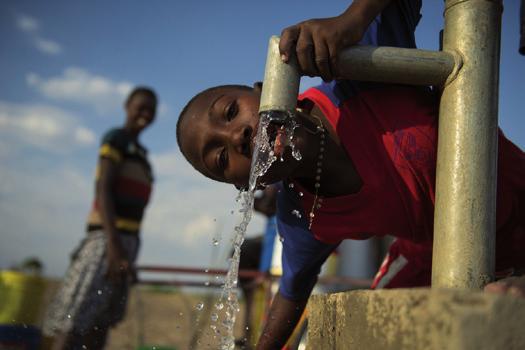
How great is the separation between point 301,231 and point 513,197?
762 mm

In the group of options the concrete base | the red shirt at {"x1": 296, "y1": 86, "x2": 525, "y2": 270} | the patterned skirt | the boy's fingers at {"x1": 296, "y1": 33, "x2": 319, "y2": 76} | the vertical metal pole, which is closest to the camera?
the concrete base

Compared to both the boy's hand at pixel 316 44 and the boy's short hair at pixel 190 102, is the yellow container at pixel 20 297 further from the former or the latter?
the boy's hand at pixel 316 44

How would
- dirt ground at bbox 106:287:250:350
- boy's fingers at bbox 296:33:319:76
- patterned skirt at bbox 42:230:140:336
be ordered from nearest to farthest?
boy's fingers at bbox 296:33:319:76, patterned skirt at bbox 42:230:140:336, dirt ground at bbox 106:287:250:350

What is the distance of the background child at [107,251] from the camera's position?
3.50 meters

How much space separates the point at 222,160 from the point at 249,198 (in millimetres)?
197

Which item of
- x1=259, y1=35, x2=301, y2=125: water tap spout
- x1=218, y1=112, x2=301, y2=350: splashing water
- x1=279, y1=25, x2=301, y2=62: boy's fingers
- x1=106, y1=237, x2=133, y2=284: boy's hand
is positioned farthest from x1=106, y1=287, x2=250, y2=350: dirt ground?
x1=279, y1=25, x2=301, y2=62: boy's fingers

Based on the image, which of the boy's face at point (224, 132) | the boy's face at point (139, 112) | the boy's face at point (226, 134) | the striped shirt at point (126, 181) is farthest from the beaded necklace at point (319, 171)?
the boy's face at point (139, 112)

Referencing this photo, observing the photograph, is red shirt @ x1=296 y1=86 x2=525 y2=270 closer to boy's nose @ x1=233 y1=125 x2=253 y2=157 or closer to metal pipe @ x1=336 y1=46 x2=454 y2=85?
boy's nose @ x1=233 y1=125 x2=253 y2=157

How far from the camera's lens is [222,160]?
1821 millimetres

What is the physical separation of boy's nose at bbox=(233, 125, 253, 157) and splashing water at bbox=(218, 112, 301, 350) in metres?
0.10

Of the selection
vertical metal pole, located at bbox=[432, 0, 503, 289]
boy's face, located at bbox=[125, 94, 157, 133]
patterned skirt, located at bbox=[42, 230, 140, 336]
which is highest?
boy's face, located at bbox=[125, 94, 157, 133]

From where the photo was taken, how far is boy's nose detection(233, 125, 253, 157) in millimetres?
1719

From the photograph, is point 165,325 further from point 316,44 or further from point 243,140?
point 316,44

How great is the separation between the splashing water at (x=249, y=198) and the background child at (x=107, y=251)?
6.48 ft
